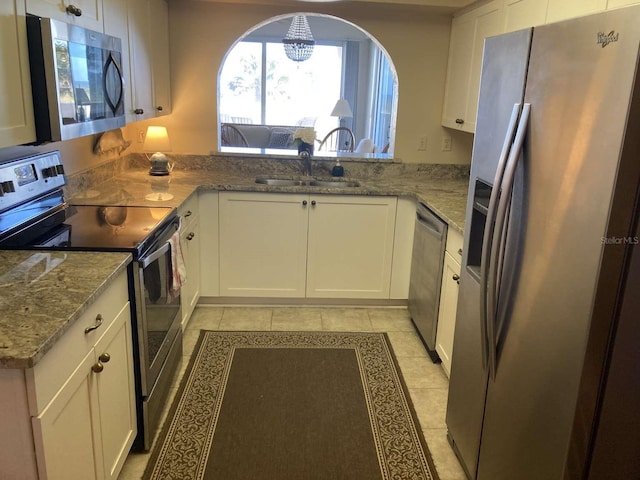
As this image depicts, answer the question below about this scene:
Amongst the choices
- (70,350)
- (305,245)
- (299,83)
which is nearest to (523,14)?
(305,245)

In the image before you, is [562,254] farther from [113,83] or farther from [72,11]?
[113,83]

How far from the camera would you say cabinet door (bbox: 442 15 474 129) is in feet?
11.3

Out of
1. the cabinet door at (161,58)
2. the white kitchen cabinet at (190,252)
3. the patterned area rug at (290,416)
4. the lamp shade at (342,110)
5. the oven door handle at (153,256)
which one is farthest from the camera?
the lamp shade at (342,110)

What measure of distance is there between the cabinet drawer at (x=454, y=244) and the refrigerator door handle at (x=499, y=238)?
2.74 feet

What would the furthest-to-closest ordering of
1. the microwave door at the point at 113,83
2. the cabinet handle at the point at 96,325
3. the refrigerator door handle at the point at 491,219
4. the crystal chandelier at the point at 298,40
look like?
the crystal chandelier at the point at 298,40
the microwave door at the point at 113,83
the refrigerator door handle at the point at 491,219
the cabinet handle at the point at 96,325

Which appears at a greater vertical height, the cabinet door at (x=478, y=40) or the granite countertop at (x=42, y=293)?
the cabinet door at (x=478, y=40)

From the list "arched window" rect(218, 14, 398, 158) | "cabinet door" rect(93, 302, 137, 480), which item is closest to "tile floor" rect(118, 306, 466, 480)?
"cabinet door" rect(93, 302, 137, 480)

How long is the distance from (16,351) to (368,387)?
6.21 feet

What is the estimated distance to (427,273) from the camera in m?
3.17

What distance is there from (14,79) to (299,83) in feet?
25.5

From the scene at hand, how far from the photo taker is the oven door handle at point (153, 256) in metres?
2.00

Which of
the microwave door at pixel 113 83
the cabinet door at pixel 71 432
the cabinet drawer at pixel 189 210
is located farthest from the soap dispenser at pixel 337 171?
the cabinet door at pixel 71 432

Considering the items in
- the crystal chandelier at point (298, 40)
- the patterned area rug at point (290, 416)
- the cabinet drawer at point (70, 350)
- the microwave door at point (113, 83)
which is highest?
the crystal chandelier at point (298, 40)

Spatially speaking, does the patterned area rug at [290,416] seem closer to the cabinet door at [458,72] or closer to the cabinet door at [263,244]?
the cabinet door at [263,244]
